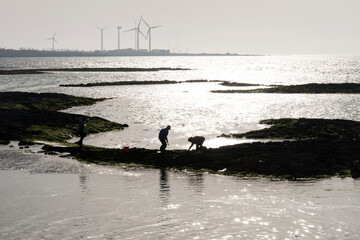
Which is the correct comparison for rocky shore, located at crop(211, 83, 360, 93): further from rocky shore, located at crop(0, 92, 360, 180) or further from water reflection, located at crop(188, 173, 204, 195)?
water reflection, located at crop(188, 173, 204, 195)

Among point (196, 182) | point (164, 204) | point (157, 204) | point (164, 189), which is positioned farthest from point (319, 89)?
point (157, 204)

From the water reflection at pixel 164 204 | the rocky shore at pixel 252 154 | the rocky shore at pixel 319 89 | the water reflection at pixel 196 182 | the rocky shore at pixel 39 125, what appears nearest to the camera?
the water reflection at pixel 164 204

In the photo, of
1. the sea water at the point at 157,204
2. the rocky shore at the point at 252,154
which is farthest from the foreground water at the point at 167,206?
the rocky shore at the point at 252,154

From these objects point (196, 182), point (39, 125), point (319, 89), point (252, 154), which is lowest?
point (196, 182)

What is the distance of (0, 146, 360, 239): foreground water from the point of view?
19.2 metres

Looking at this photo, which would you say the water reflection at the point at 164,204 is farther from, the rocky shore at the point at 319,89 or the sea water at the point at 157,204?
the rocky shore at the point at 319,89

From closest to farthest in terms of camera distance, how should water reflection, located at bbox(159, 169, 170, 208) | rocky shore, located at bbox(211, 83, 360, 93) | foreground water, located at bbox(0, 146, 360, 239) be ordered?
foreground water, located at bbox(0, 146, 360, 239)
water reflection, located at bbox(159, 169, 170, 208)
rocky shore, located at bbox(211, 83, 360, 93)

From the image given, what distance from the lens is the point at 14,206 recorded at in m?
22.9

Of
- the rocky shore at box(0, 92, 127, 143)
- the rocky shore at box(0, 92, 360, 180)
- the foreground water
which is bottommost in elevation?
the foreground water

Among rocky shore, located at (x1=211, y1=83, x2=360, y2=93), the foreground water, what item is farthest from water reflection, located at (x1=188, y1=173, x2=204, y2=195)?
rocky shore, located at (x1=211, y1=83, x2=360, y2=93)

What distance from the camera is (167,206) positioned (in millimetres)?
22719

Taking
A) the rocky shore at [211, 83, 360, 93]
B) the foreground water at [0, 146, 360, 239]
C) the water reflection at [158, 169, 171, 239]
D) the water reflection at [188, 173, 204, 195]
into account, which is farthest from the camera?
the rocky shore at [211, 83, 360, 93]

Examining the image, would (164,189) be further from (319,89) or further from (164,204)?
(319,89)

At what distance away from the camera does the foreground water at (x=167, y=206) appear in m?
19.2
